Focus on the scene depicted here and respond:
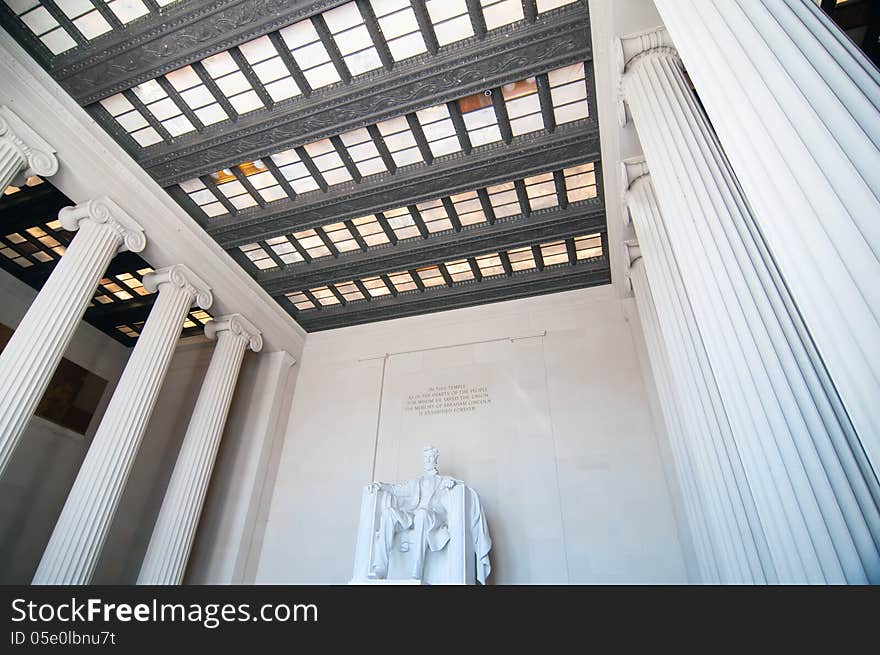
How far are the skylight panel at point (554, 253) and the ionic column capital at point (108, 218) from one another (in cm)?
702

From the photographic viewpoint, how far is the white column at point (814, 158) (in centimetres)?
174

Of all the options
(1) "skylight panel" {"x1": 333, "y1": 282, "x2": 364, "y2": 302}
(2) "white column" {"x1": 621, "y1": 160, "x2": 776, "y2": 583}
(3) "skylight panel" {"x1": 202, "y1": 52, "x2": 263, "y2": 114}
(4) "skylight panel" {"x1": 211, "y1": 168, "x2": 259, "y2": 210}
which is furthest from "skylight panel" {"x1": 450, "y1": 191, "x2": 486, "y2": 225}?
(4) "skylight panel" {"x1": 211, "y1": 168, "x2": 259, "y2": 210}

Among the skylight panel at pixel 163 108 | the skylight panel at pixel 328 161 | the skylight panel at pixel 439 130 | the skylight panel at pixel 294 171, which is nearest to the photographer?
the skylight panel at pixel 163 108

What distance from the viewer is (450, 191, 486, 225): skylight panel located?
8.28m

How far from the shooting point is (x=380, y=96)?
6.69m

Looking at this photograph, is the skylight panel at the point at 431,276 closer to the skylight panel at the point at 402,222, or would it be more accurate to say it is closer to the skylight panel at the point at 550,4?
the skylight panel at the point at 402,222

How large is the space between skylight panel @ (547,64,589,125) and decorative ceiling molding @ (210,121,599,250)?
0.15 m

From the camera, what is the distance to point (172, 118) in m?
7.07

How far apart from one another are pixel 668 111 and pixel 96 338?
12.6m

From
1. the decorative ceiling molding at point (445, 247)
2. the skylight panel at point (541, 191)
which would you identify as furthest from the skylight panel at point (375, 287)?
the skylight panel at point (541, 191)

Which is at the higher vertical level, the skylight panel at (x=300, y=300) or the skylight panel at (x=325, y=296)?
the skylight panel at (x=325, y=296)

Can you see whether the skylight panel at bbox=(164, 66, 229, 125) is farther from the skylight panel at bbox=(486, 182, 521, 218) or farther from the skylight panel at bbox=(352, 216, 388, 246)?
the skylight panel at bbox=(486, 182, 521, 218)
